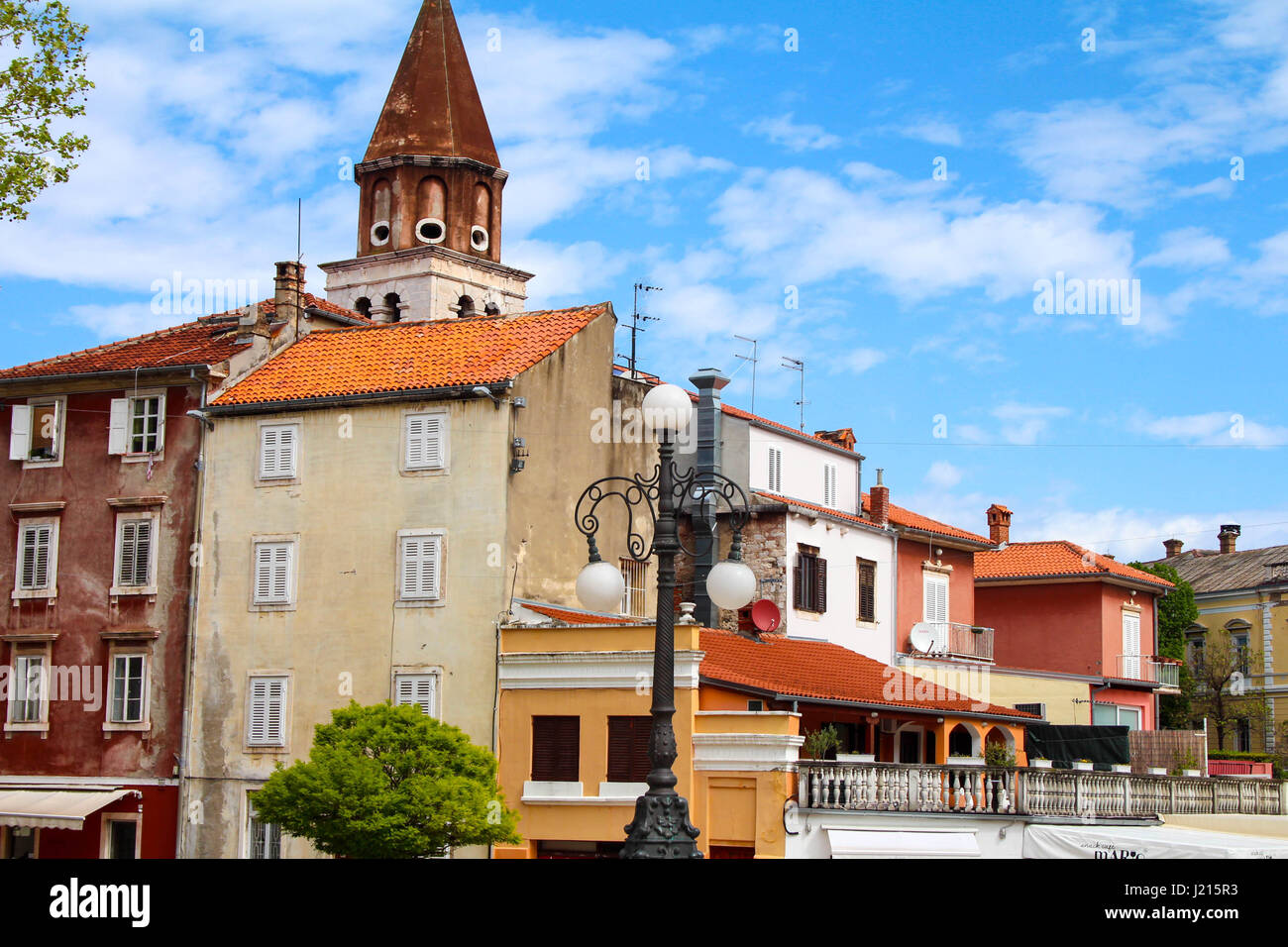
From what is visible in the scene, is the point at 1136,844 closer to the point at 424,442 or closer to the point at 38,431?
the point at 424,442

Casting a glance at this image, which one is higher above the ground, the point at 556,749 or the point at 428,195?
the point at 428,195

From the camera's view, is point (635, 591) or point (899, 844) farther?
point (635, 591)

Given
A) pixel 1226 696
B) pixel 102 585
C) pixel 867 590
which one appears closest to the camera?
pixel 102 585

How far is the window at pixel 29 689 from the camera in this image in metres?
37.1

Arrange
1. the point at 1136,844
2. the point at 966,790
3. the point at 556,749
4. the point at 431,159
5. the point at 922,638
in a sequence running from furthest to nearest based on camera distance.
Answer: the point at 431,159
the point at 922,638
the point at 556,749
the point at 966,790
the point at 1136,844

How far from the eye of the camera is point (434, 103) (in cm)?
6225

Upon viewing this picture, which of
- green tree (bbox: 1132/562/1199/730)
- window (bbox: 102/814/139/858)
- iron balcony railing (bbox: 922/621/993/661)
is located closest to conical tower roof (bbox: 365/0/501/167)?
iron balcony railing (bbox: 922/621/993/661)

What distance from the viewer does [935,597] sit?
4569cm

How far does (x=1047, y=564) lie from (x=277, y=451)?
27354 mm

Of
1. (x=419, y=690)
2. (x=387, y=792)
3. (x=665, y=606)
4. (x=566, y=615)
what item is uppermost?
(x=566, y=615)

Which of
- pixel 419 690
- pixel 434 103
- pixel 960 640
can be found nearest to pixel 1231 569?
pixel 960 640

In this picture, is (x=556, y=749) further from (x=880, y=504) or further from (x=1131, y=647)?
(x=1131, y=647)
